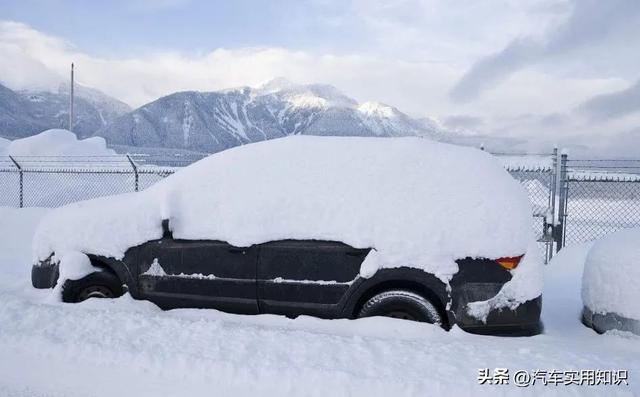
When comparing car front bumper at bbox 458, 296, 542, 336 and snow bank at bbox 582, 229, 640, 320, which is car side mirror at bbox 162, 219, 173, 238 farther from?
snow bank at bbox 582, 229, 640, 320

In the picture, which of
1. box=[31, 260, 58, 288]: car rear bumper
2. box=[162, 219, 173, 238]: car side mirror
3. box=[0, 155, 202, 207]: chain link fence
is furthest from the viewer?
box=[0, 155, 202, 207]: chain link fence

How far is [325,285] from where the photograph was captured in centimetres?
390

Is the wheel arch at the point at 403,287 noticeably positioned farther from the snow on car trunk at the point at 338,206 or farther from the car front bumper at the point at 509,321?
the car front bumper at the point at 509,321

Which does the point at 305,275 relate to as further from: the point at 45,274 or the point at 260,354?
the point at 45,274

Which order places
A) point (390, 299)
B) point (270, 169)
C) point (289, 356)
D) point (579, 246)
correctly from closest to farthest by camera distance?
point (289, 356), point (390, 299), point (270, 169), point (579, 246)

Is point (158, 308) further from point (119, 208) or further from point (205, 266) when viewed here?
point (119, 208)

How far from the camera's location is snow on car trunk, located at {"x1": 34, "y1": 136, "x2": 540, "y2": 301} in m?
3.70

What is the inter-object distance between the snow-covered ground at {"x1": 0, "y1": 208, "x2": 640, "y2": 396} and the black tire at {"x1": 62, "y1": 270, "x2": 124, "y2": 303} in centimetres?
17

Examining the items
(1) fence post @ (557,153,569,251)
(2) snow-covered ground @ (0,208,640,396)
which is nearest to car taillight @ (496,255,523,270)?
(2) snow-covered ground @ (0,208,640,396)

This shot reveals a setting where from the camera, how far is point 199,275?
4.20 meters

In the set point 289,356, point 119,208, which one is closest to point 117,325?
point 119,208

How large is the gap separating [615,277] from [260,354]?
9.87 ft

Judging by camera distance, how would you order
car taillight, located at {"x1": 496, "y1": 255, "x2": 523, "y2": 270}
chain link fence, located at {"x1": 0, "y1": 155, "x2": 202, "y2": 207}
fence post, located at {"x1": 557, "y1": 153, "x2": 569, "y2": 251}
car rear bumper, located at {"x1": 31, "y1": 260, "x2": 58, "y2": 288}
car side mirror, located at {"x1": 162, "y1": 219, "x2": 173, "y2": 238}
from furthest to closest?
1. chain link fence, located at {"x1": 0, "y1": 155, "x2": 202, "y2": 207}
2. fence post, located at {"x1": 557, "y1": 153, "x2": 569, "y2": 251}
3. car rear bumper, located at {"x1": 31, "y1": 260, "x2": 58, "y2": 288}
4. car side mirror, located at {"x1": 162, "y1": 219, "x2": 173, "y2": 238}
5. car taillight, located at {"x1": 496, "y1": 255, "x2": 523, "y2": 270}

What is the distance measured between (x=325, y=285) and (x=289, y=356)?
2.50ft
